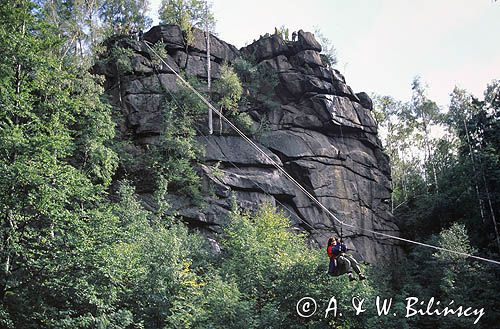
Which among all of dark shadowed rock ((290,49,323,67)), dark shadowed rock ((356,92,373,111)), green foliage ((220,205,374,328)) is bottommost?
green foliage ((220,205,374,328))

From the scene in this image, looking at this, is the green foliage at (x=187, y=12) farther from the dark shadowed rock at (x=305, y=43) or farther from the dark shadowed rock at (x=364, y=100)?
the dark shadowed rock at (x=364, y=100)

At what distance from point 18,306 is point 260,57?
83.0 ft

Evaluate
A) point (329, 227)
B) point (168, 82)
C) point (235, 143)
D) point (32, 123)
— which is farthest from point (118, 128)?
point (329, 227)

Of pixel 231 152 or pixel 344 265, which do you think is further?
pixel 231 152

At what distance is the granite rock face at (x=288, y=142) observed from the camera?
2700 centimetres

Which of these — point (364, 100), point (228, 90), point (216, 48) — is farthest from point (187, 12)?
point (364, 100)

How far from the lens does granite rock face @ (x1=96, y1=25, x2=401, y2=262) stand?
2700 cm

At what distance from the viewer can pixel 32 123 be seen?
16.3 metres

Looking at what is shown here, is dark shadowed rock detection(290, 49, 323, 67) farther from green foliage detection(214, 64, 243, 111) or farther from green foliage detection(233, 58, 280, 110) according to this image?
green foliage detection(214, 64, 243, 111)

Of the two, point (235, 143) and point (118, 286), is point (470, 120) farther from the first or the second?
point (118, 286)

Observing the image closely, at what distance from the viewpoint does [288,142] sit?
3009cm

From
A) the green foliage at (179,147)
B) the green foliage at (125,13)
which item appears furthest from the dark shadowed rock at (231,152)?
the green foliage at (125,13)

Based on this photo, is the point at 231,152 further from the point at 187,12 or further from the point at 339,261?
the point at 339,261

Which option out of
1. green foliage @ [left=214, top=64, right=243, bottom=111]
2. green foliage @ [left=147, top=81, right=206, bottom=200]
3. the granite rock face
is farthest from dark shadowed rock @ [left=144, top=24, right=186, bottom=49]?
green foliage @ [left=147, top=81, right=206, bottom=200]
